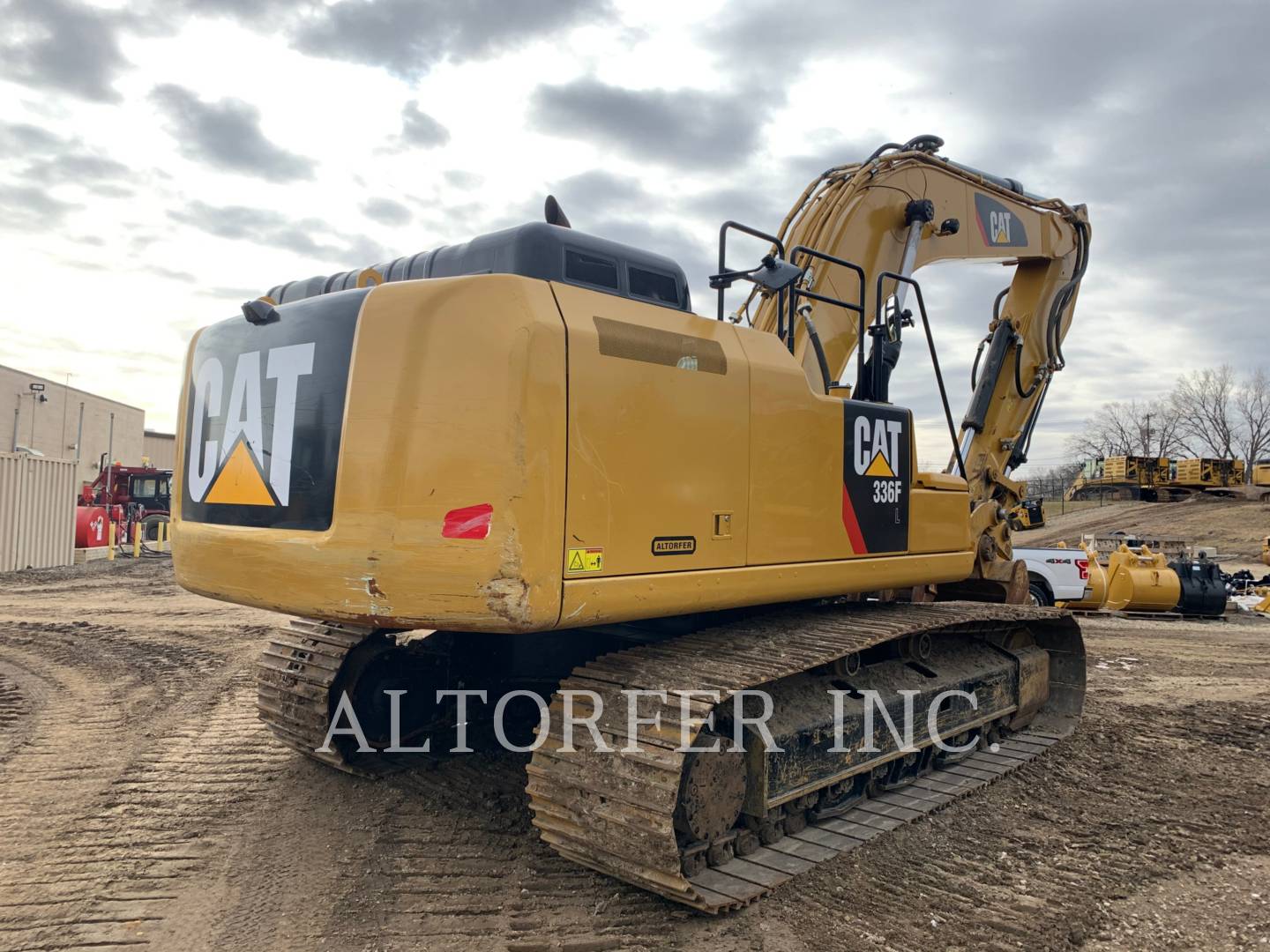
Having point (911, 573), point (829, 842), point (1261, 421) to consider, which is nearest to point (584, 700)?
point (829, 842)

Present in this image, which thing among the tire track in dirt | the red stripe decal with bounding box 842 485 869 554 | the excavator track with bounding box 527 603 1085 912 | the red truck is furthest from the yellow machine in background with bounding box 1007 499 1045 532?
the red truck

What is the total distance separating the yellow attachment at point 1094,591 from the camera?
13.6 meters

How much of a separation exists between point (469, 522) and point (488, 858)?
1.76m

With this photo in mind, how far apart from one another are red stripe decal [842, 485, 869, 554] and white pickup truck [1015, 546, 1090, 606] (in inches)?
378

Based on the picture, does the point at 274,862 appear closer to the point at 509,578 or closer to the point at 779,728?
the point at 509,578

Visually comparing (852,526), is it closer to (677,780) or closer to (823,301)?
(823,301)

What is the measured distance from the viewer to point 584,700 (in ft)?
11.8

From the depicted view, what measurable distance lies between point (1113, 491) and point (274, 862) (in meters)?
45.8

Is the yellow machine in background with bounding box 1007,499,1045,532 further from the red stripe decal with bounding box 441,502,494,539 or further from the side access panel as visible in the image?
the red stripe decal with bounding box 441,502,494,539

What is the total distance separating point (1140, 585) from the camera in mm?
13547

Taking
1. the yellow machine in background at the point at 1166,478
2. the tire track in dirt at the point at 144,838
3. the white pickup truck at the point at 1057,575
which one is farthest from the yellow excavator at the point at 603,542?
the yellow machine in background at the point at 1166,478

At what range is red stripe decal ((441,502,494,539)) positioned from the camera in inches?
121

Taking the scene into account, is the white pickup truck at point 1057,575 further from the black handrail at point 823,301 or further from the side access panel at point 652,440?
the side access panel at point 652,440

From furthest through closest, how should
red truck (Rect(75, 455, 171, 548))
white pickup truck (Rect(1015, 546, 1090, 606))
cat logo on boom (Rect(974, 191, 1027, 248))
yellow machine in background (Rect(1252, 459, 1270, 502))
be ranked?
yellow machine in background (Rect(1252, 459, 1270, 502)), red truck (Rect(75, 455, 171, 548)), white pickup truck (Rect(1015, 546, 1090, 606)), cat logo on boom (Rect(974, 191, 1027, 248))
